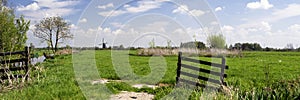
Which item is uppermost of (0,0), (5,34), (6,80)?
(0,0)

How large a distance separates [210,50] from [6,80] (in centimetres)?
2262

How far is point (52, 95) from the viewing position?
7.96m

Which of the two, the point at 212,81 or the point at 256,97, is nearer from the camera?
the point at 256,97

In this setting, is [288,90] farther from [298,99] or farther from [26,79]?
[26,79]

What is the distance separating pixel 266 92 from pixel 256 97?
0.57 meters

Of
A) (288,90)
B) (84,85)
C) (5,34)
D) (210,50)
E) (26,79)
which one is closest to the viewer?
(288,90)

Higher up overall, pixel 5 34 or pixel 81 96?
pixel 5 34

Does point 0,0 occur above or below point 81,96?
above

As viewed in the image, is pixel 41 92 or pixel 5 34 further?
pixel 5 34

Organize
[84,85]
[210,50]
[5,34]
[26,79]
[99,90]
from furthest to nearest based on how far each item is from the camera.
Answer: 1. [210,50]
2. [5,34]
3. [26,79]
4. [84,85]
5. [99,90]

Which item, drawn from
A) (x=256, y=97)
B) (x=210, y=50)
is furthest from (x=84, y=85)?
(x=210, y=50)

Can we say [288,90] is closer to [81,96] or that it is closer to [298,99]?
[298,99]

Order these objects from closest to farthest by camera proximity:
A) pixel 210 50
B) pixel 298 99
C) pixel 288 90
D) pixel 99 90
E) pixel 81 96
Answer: pixel 298 99 → pixel 288 90 → pixel 81 96 → pixel 99 90 → pixel 210 50

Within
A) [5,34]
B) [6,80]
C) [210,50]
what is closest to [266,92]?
[6,80]
